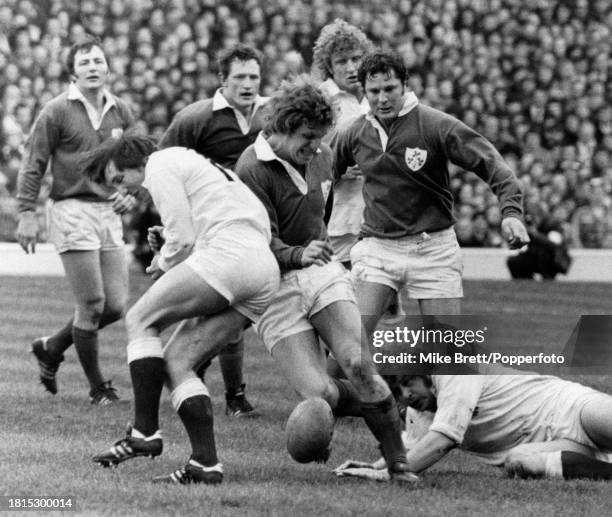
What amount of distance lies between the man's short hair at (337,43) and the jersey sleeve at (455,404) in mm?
2939

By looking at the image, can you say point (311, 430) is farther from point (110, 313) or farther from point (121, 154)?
point (110, 313)

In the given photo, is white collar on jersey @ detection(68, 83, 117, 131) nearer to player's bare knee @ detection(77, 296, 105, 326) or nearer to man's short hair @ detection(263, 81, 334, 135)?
player's bare knee @ detection(77, 296, 105, 326)

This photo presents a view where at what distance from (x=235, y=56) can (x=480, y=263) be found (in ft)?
34.1

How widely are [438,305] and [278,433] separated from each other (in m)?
1.09

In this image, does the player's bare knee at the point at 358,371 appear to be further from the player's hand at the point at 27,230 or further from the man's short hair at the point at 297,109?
the player's hand at the point at 27,230

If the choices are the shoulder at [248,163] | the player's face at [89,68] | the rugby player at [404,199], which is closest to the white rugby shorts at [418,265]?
the rugby player at [404,199]

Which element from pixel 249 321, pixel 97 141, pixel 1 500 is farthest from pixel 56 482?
pixel 97 141

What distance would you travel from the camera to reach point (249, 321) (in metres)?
6.02

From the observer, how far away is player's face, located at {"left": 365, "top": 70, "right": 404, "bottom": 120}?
711cm

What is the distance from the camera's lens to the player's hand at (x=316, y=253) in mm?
5879

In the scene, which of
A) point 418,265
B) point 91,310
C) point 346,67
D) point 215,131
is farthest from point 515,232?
point 91,310

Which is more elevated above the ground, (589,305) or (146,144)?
(146,144)

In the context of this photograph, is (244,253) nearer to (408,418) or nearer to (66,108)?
(408,418)

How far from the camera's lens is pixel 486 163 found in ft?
22.6
